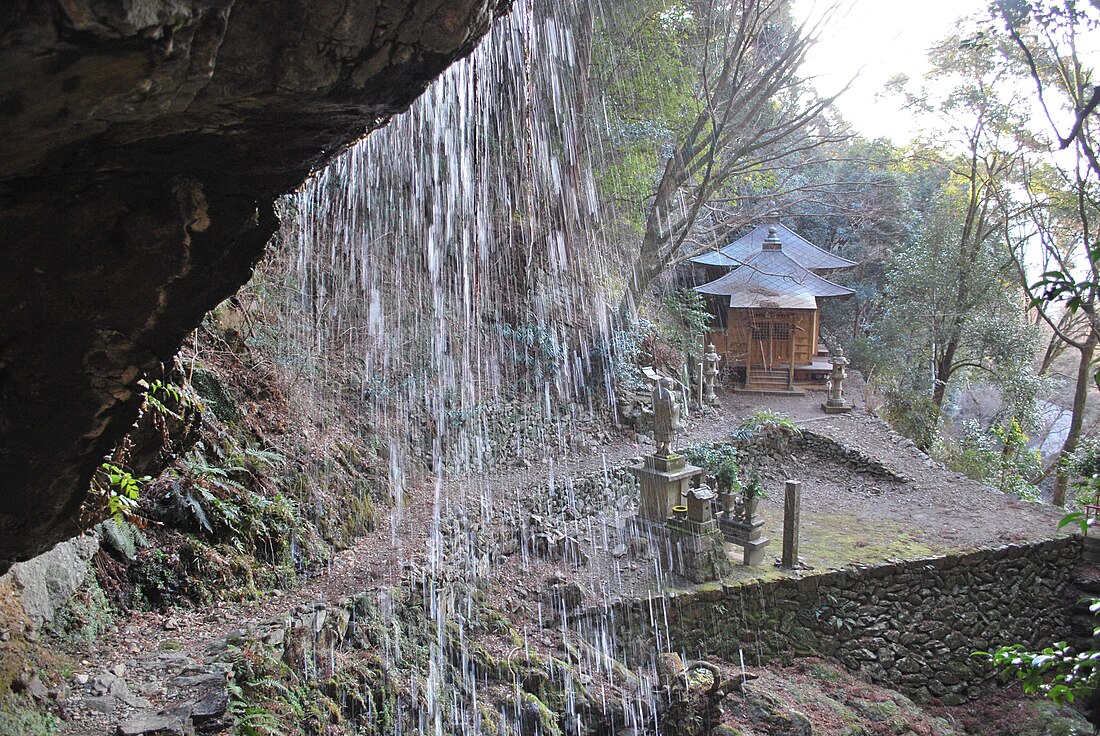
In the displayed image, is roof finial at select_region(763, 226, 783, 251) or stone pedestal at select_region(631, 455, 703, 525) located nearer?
stone pedestal at select_region(631, 455, 703, 525)

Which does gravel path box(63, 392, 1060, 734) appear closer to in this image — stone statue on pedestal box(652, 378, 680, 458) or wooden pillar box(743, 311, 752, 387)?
stone statue on pedestal box(652, 378, 680, 458)

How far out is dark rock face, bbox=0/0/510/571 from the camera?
1551 mm

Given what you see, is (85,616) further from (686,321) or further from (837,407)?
(837,407)

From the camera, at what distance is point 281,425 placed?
23.0 feet

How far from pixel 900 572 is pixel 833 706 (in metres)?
2.43

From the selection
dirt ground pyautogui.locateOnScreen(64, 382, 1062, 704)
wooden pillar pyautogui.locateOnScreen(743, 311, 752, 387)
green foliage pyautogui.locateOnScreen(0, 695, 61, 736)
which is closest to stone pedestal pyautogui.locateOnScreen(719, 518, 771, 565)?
dirt ground pyautogui.locateOnScreen(64, 382, 1062, 704)

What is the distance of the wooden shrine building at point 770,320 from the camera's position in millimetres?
17578

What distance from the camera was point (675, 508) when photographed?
8742 millimetres

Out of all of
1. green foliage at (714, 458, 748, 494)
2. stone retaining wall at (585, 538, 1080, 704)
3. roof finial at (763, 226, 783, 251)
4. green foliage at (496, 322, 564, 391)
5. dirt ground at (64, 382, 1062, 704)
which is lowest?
stone retaining wall at (585, 538, 1080, 704)

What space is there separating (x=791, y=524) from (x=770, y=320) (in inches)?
396

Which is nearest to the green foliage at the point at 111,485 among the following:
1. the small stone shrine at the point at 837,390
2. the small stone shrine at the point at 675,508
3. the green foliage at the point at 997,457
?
the small stone shrine at the point at 675,508

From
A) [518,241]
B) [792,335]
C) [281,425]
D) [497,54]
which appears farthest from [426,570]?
[792,335]

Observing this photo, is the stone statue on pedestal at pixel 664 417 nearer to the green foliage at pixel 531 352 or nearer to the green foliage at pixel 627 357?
the green foliage at pixel 531 352

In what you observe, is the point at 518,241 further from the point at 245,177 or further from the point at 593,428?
the point at 245,177
